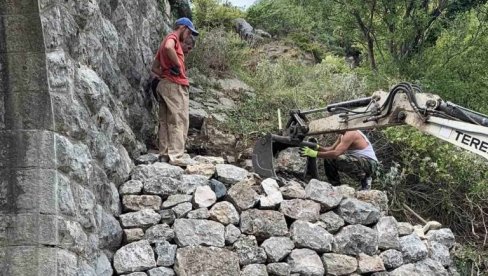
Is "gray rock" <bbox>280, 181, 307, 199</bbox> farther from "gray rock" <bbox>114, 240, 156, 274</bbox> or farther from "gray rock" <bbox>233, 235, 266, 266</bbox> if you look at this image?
"gray rock" <bbox>114, 240, 156, 274</bbox>

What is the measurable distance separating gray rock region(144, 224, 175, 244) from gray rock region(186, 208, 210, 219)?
0.88 feet

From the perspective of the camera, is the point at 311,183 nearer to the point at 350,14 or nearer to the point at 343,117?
the point at 343,117

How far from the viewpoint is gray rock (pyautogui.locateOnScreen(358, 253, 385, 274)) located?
7707 mm

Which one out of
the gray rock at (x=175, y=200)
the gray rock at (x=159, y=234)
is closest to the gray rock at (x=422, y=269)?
the gray rock at (x=175, y=200)

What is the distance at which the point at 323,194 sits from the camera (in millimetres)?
7984

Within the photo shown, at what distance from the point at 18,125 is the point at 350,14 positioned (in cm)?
1012

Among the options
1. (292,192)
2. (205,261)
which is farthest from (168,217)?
(292,192)

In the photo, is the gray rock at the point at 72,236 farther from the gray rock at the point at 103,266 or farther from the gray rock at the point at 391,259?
the gray rock at the point at 391,259

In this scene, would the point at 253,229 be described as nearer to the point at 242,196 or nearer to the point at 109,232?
the point at 242,196

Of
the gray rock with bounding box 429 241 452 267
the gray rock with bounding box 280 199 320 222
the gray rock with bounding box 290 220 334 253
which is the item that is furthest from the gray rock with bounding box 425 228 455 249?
the gray rock with bounding box 280 199 320 222

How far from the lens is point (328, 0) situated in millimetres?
14555

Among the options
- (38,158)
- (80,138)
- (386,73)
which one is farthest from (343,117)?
(386,73)

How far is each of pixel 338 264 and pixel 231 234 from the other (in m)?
1.19

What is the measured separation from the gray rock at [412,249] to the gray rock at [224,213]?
1989 mm
